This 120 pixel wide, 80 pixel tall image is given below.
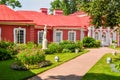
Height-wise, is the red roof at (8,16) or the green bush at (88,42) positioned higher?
the red roof at (8,16)

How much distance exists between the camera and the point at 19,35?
1313 inches

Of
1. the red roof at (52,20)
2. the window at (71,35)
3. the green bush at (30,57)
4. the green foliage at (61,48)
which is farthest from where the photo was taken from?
the window at (71,35)

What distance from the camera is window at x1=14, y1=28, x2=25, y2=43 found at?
33.1 meters

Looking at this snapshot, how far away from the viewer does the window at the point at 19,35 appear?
33.1 metres

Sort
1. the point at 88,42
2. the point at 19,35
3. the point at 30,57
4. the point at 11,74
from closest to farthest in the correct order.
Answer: the point at 11,74
the point at 30,57
the point at 19,35
the point at 88,42

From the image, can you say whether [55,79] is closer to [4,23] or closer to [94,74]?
[94,74]

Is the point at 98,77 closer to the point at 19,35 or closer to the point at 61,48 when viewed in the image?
the point at 61,48

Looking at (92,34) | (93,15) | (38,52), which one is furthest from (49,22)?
(38,52)

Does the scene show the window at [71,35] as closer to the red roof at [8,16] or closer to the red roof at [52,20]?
the red roof at [52,20]

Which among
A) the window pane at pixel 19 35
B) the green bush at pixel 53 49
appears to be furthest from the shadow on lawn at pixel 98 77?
the window pane at pixel 19 35

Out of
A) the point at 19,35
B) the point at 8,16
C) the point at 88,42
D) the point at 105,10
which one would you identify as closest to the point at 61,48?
the point at 19,35

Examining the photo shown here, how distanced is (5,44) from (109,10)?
1067cm

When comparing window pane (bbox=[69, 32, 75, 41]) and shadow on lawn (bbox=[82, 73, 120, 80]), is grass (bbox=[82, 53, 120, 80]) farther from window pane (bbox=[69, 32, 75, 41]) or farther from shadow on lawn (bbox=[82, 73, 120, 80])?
window pane (bbox=[69, 32, 75, 41])

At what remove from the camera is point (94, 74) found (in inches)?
690
